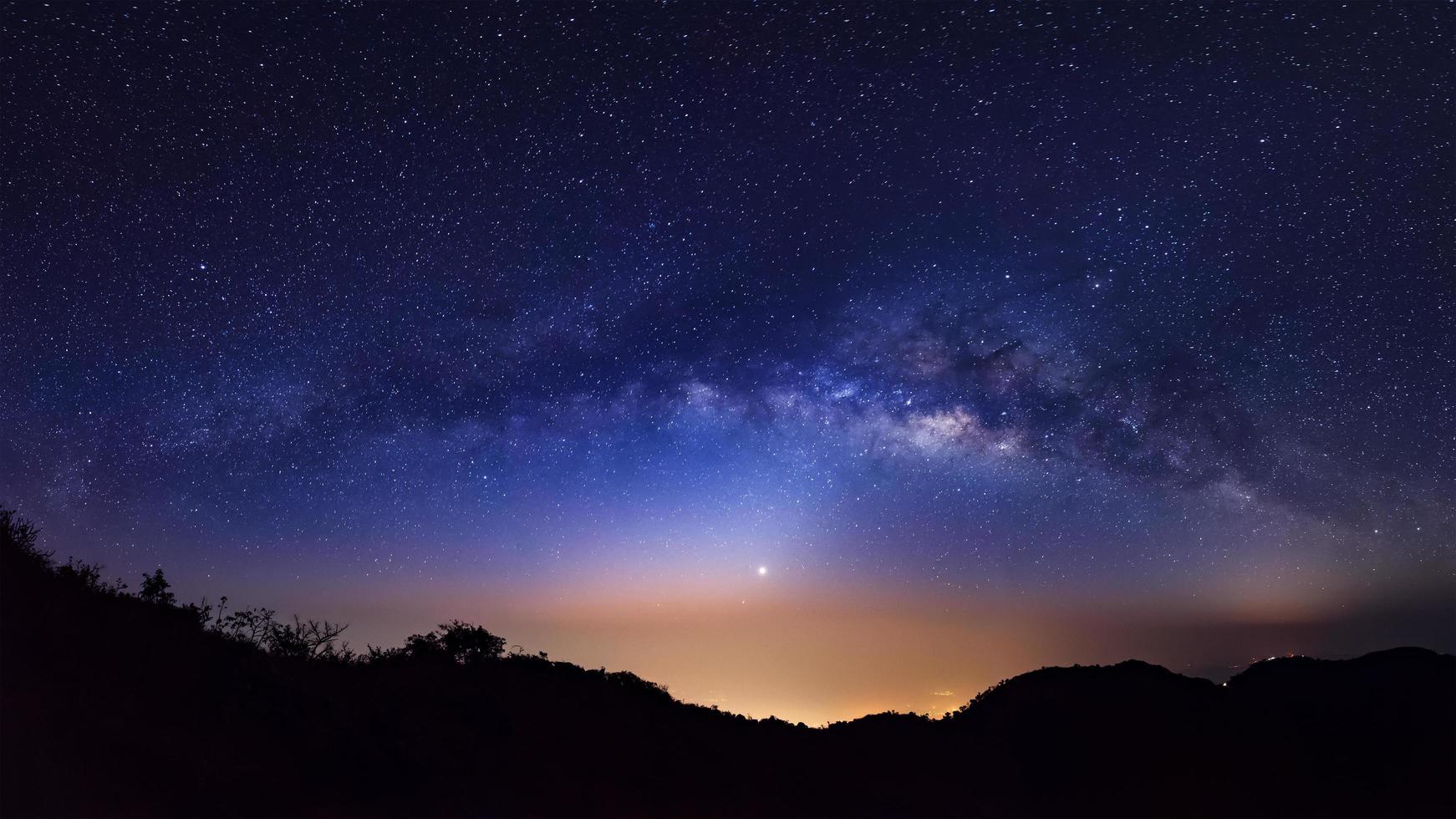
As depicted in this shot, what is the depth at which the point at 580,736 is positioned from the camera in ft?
50.4

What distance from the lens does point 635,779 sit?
1410 cm

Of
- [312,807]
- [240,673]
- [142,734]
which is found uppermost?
[240,673]

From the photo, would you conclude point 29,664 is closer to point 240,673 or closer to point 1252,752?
point 240,673

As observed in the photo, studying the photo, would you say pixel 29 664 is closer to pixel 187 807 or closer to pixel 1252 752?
pixel 187 807

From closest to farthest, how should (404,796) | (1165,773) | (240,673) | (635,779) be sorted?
(404,796) → (240,673) → (635,779) → (1165,773)

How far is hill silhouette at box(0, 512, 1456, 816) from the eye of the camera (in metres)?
10.3

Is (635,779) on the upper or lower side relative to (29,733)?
lower

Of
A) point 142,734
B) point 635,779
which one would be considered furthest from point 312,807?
point 635,779

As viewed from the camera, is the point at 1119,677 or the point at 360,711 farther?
the point at 1119,677

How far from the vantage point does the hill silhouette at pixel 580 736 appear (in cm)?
1031

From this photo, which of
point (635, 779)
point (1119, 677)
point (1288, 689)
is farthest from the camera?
point (1119, 677)

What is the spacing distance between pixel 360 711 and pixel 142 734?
3.50 m

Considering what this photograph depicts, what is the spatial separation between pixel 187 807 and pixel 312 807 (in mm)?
1597

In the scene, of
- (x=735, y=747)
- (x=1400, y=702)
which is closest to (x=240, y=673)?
(x=735, y=747)
